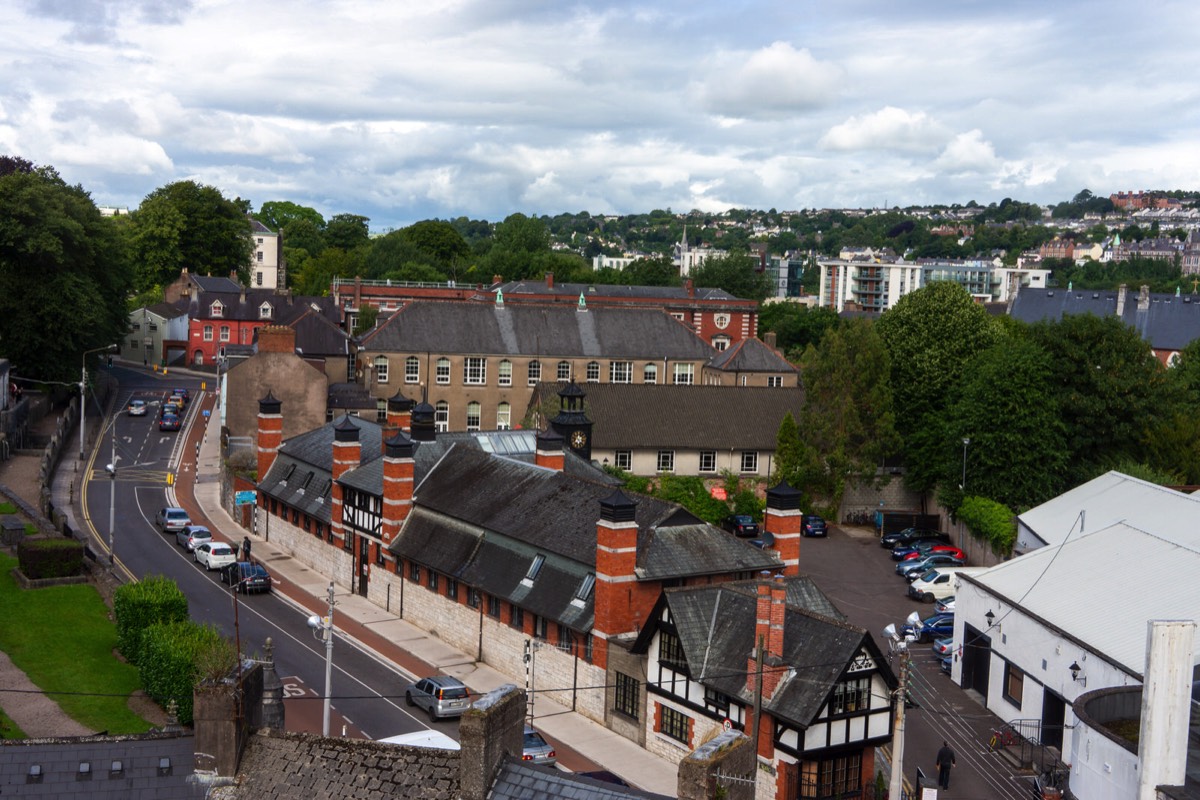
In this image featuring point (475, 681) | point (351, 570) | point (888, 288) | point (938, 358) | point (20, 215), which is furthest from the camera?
point (888, 288)

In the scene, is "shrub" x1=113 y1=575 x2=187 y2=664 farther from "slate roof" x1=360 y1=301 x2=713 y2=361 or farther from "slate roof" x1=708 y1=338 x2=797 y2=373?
"slate roof" x1=708 y1=338 x2=797 y2=373

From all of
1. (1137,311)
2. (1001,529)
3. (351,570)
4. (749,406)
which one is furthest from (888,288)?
(351,570)

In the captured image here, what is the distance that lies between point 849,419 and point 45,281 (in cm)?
5275

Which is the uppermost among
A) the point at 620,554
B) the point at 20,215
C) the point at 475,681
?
the point at 20,215

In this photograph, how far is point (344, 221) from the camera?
624 ft

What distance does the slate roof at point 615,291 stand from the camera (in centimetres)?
11625

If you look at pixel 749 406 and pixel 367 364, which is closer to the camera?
pixel 749 406

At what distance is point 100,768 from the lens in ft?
62.7

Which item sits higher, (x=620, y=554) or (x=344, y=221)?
(x=344, y=221)

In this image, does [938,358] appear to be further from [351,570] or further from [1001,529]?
Result: [351,570]

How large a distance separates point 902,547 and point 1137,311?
201 feet

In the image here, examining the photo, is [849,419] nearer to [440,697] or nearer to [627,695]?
[627,695]

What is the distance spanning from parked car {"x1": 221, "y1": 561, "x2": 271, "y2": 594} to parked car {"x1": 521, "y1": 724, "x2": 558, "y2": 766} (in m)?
20.3

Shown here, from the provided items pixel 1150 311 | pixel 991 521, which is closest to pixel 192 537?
pixel 991 521
